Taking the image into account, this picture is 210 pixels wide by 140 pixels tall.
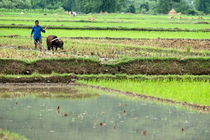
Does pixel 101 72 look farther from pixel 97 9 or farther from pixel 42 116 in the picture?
pixel 97 9

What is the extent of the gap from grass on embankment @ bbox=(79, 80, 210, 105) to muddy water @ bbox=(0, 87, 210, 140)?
0.69 meters

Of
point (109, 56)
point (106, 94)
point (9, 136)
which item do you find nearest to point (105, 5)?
point (109, 56)

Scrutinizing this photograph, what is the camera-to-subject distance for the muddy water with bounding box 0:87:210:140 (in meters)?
6.74

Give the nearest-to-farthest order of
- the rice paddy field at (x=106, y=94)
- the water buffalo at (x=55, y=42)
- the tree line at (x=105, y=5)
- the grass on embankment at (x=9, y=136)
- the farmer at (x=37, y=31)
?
the grass on embankment at (x=9, y=136), the rice paddy field at (x=106, y=94), the farmer at (x=37, y=31), the water buffalo at (x=55, y=42), the tree line at (x=105, y=5)

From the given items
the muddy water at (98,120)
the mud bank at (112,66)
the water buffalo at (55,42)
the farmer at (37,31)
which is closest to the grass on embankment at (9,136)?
the muddy water at (98,120)

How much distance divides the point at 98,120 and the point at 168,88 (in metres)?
2.98

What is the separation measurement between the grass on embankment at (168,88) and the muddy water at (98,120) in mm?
692

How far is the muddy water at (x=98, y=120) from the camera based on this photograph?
674 cm

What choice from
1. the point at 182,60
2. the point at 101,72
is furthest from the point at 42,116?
the point at 182,60

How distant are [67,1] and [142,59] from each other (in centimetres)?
4626

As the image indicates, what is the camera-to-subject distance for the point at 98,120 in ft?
24.6

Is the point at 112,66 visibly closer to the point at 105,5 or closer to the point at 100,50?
the point at 100,50

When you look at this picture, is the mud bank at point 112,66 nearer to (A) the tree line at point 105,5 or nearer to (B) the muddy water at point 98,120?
(B) the muddy water at point 98,120

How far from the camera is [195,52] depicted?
1467 centimetres
